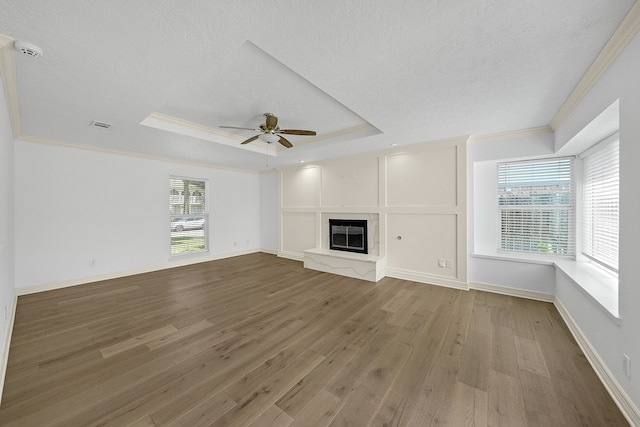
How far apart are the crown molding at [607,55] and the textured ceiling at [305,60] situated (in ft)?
0.18

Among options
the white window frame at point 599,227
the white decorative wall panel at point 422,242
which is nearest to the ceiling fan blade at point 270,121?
the white decorative wall panel at point 422,242

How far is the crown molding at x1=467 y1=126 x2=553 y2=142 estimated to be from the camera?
3.36 metres

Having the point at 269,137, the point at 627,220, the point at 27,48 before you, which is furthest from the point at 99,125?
the point at 627,220

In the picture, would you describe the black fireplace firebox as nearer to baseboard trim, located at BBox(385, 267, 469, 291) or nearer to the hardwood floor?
baseboard trim, located at BBox(385, 267, 469, 291)

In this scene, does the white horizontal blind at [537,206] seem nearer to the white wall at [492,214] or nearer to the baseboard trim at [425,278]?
the white wall at [492,214]

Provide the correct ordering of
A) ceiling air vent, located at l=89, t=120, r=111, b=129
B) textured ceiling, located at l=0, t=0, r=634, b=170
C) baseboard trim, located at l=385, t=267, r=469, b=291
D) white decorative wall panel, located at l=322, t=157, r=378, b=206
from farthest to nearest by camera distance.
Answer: white decorative wall panel, located at l=322, t=157, r=378, b=206, baseboard trim, located at l=385, t=267, r=469, b=291, ceiling air vent, located at l=89, t=120, r=111, b=129, textured ceiling, located at l=0, t=0, r=634, b=170

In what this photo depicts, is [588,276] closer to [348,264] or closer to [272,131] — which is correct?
[348,264]

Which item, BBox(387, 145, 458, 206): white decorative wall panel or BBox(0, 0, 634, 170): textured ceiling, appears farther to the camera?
BBox(387, 145, 458, 206): white decorative wall panel

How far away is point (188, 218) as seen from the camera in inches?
230

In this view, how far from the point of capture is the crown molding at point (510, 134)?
11.0 feet

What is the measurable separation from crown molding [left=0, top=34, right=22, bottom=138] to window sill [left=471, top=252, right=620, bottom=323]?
4.63 m

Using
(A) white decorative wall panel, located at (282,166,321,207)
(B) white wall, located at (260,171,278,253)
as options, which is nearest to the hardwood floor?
(A) white decorative wall panel, located at (282,166,321,207)

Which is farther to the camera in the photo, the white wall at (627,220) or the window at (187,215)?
the window at (187,215)

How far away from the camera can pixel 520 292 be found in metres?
3.51
